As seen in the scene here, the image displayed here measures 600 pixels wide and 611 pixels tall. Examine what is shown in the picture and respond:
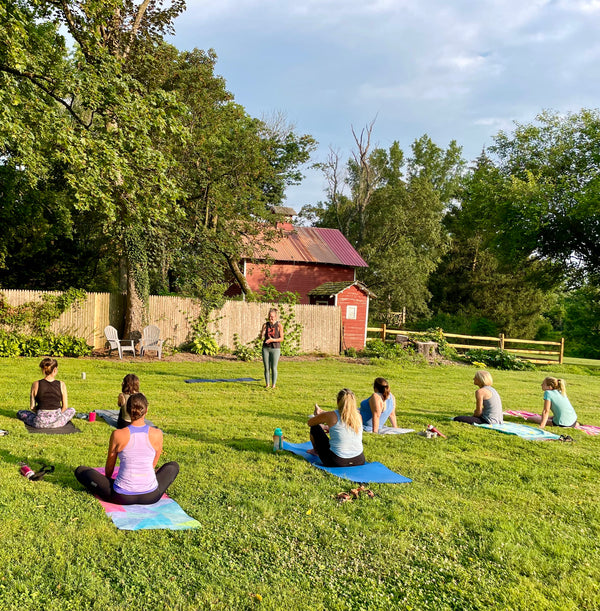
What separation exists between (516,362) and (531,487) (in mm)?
16388

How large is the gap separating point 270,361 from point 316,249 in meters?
21.6

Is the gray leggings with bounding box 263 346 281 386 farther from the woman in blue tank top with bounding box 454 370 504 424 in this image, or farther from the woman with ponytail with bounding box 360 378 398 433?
the woman in blue tank top with bounding box 454 370 504 424

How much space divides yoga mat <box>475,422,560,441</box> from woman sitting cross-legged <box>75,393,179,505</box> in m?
5.67

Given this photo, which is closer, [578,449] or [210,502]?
[210,502]

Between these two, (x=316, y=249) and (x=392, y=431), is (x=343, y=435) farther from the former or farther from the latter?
(x=316, y=249)

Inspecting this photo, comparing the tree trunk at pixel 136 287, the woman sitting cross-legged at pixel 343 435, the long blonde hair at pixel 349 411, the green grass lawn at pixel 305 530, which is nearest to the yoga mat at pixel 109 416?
the green grass lawn at pixel 305 530

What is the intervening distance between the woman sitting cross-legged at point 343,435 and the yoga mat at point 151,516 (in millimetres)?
1902

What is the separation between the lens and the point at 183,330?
17578mm

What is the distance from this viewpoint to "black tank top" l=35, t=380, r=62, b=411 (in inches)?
268

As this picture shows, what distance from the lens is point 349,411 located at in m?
5.68

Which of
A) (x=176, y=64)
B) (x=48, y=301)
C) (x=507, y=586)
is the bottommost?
(x=507, y=586)

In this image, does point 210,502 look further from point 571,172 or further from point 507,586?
point 571,172

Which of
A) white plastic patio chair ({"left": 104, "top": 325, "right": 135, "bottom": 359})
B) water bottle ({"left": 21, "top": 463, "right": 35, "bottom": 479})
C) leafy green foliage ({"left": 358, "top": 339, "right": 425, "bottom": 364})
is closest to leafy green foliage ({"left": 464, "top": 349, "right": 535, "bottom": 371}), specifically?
leafy green foliage ({"left": 358, "top": 339, "right": 425, "bottom": 364})

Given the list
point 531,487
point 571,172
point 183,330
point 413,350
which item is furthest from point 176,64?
point 571,172
